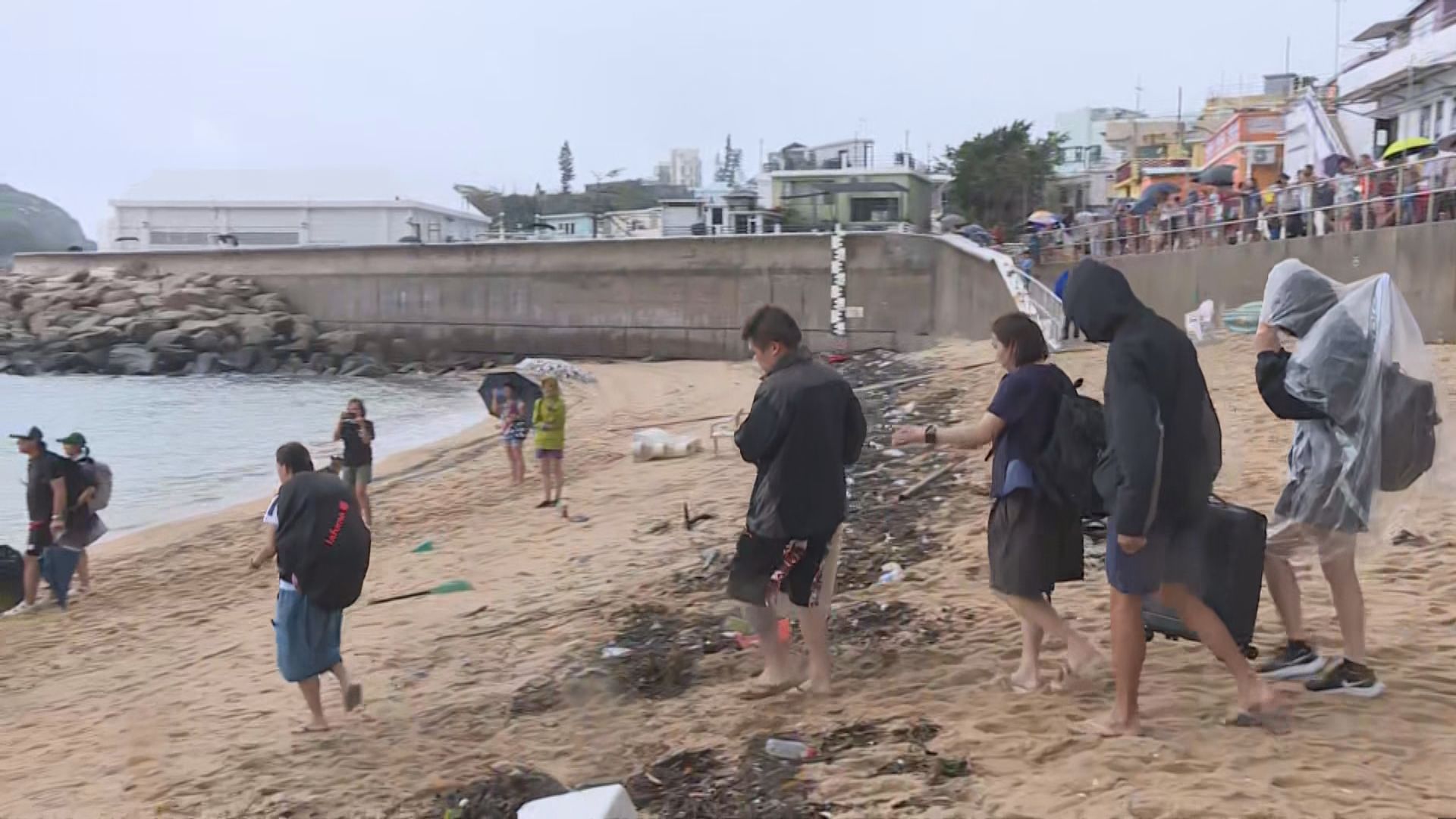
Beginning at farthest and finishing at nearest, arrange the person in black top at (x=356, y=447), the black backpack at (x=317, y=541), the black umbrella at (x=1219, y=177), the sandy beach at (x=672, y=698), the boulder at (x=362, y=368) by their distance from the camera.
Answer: the boulder at (x=362, y=368)
the black umbrella at (x=1219, y=177)
the person in black top at (x=356, y=447)
the black backpack at (x=317, y=541)
the sandy beach at (x=672, y=698)

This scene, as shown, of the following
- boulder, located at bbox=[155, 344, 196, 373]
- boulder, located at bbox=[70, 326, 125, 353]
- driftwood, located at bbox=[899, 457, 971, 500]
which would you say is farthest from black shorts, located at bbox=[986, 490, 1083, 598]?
boulder, located at bbox=[70, 326, 125, 353]

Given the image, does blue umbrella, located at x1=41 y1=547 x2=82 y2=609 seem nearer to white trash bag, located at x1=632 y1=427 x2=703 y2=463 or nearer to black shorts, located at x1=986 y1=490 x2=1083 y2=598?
white trash bag, located at x1=632 y1=427 x2=703 y2=463

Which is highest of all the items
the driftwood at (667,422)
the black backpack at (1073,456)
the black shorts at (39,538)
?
the black backpack at (1073,456)

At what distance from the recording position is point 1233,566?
152 inches

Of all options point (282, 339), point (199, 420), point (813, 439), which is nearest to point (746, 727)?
point (813, 439)

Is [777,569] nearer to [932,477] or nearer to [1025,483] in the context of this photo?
[1025,483]

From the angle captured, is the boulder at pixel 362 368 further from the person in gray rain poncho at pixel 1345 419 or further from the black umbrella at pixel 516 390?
the person in gray rain poncho at pixel 1345 419

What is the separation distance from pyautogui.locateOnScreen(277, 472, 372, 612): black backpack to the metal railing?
43.5ft

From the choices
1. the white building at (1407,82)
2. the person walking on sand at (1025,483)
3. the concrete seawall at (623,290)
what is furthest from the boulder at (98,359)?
the person walking on sand at (1025,483)

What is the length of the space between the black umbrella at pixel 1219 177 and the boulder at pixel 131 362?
30.6 metres

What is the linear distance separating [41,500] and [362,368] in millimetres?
25659

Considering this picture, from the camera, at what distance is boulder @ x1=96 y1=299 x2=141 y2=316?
3912cm

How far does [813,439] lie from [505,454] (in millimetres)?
11409

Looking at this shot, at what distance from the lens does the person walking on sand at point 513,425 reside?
12.4 metres
